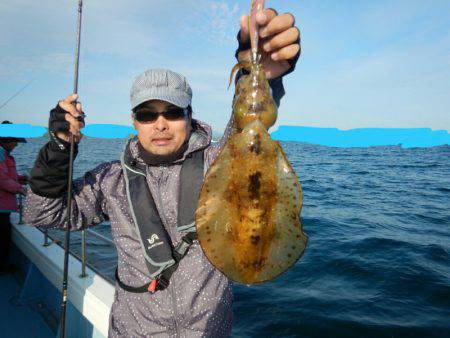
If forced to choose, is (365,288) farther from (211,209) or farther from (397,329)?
(211,209)

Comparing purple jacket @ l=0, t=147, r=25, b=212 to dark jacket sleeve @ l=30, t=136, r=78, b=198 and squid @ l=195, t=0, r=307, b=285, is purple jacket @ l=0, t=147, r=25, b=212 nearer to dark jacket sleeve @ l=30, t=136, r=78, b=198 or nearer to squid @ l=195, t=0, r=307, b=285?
dark jacket sleeve @ l=30, t=136, r=78, b=198

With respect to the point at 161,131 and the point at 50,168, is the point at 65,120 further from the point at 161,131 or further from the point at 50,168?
the point at 161,131

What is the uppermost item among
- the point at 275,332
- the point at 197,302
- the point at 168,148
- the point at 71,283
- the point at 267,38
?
the point at 267,38

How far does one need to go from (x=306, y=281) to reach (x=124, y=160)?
6864mm

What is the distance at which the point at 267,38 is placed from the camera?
2162 millimetres

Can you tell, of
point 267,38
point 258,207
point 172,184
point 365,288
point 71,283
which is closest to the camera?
point 258,207

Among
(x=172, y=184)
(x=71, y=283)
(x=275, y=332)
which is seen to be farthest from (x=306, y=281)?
(x=172, y=184)

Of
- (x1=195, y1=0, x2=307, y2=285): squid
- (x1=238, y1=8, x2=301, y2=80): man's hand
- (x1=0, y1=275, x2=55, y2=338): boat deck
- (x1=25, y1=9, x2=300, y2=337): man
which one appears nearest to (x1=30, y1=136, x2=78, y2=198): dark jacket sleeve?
(x1=25, y1=9, x2=300, y2=337): man

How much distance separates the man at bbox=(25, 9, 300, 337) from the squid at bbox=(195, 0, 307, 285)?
62 centimetres

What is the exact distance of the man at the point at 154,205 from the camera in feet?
9.22

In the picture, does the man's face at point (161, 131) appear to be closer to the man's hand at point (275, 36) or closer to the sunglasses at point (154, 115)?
the sunglasses at point (154, 115)

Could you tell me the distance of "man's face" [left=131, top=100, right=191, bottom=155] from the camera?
2.90 metres

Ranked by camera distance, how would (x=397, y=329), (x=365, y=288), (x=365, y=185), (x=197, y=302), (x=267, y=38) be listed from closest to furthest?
1. (x=267, y=38)
2. (x=197, y=302)
3. (x=397, y=329)
4. (x=365, y=288)
5. (x=365, y=185)

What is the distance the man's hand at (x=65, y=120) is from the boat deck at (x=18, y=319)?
4634mm
